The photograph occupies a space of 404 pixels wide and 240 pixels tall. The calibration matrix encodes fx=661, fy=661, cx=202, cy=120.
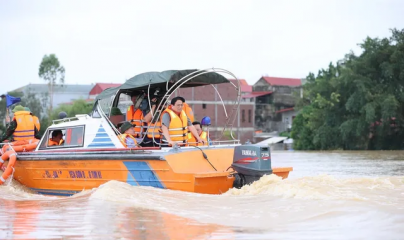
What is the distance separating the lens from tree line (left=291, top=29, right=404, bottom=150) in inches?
1543

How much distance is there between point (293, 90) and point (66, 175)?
65.3 metres

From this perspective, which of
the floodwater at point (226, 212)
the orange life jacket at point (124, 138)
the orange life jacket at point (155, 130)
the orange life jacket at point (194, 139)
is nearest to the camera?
the floodwater at point (226, 212)

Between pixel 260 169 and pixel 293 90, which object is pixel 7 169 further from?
pixel 293 90

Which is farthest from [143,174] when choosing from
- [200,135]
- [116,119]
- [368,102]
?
[368,102]

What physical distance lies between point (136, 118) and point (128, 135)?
34.8 inches

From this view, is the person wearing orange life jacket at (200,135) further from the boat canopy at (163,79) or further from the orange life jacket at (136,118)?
the orange life jacket at (136,118)

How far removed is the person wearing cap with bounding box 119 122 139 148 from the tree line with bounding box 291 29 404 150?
2795cm

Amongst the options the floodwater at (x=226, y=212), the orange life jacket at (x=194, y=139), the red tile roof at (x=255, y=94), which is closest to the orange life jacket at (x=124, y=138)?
the floodwater at (x=226, y=212)

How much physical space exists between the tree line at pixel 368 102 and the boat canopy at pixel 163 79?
88.5ft

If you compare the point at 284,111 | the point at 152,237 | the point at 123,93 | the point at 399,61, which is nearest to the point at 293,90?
the point at 284,111

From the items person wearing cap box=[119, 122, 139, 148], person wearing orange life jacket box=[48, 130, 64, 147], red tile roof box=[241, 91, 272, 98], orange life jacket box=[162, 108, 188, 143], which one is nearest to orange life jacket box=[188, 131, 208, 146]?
orange life jacket box=[162, 108, 188, 143]

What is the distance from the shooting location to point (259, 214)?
354 inches

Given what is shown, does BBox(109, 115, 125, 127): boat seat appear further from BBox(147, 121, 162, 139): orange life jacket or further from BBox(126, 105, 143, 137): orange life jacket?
BBox(147, 121, 162, 139): orange life jacket

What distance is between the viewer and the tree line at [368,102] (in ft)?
129
